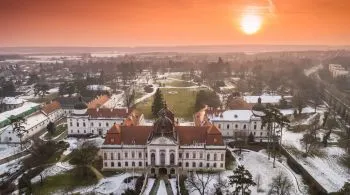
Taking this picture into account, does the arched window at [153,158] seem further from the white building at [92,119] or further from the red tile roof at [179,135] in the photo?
the white building at [92,119]

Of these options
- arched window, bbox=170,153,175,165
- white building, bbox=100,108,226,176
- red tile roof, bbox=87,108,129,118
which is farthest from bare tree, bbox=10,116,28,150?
arched window, bbox=170,153,175,165

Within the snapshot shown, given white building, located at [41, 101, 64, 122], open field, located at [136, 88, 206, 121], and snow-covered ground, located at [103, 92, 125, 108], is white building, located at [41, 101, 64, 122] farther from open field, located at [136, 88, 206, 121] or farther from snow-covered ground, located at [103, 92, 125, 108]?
open field, located at [136, 88, 206, 121]

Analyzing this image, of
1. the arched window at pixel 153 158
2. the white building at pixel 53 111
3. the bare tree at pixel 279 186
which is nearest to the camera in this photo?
the bare tree at pixel 279 186

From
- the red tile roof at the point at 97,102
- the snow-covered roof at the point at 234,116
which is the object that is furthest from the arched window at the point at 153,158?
the red tile roof at the point at 97,102

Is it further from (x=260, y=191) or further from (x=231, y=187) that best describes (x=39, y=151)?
(x=260, y=191)

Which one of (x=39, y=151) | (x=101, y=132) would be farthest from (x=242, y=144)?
(x=39, y=151)
